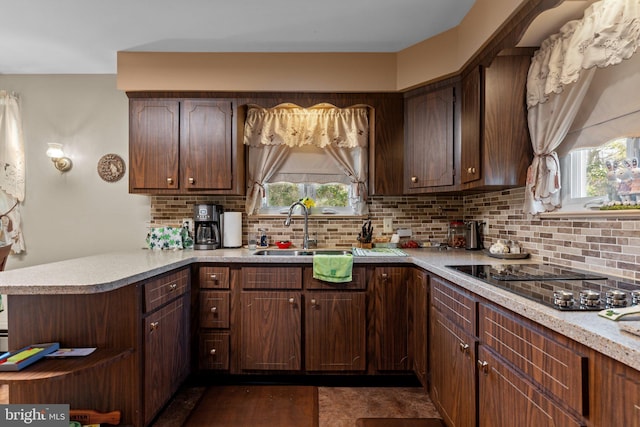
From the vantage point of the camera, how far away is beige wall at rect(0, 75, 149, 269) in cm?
296

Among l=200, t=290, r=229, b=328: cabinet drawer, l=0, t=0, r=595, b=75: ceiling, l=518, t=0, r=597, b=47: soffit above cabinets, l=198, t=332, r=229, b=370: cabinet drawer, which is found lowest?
l=198, t=332, r=229, b=370: cabinet drawer

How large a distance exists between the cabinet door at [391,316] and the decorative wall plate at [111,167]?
8.01 feet

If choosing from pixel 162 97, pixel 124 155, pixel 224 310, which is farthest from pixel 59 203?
pixel 224 310

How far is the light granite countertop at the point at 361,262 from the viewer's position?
2.64ft

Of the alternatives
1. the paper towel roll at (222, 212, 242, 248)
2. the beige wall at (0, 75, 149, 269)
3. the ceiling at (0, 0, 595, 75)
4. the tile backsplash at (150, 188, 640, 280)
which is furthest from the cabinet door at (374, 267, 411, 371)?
the beige wall at (0, 75, 149, 269)

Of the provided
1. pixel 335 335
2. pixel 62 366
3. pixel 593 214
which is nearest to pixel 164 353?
pixel 62 366

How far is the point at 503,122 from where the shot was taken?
199 cm

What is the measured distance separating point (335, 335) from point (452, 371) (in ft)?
2.78

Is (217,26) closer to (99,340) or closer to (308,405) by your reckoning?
(99,340)

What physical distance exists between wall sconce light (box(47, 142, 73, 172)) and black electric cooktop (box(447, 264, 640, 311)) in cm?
328

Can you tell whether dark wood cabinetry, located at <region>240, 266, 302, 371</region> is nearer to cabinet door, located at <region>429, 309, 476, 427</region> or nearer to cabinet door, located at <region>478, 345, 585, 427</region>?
cabinet door, located at <region>429, 309, 476, 427</region>

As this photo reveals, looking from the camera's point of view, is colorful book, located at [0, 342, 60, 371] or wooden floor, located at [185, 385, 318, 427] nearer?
colorful book, located at [0, 342, 60, 371]

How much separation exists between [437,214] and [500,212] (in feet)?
2.00

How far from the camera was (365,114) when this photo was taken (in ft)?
9.32
